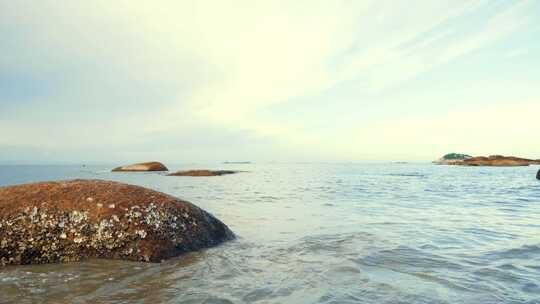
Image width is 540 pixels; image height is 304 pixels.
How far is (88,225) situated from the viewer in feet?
20.5

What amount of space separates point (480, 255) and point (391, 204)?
28.1ft

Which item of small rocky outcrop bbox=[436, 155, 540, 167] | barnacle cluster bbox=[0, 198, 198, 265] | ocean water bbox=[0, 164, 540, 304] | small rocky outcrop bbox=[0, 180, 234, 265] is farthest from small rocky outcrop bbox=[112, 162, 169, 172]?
small rocky outcrop bbox=[436, 155, 540, 167]

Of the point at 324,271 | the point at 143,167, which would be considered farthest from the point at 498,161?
the point at 324,271

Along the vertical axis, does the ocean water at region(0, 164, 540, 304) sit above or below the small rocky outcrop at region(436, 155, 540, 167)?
Answer: below

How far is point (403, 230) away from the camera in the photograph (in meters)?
8.71

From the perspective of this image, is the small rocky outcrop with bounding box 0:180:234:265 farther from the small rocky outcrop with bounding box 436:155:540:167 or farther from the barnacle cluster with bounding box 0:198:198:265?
the small rocky outcrop with bounding box 436:155:540:167

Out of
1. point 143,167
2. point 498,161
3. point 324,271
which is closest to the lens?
point 324,271

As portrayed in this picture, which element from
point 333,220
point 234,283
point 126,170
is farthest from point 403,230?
point 126,170

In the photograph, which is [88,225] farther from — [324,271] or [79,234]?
[324,271]

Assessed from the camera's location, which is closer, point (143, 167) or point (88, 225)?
point (88, 225)

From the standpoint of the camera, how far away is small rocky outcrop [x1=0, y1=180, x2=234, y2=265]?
600cm

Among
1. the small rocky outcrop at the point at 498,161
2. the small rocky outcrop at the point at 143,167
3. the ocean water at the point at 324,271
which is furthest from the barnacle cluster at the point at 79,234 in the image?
the small rocky outcrop at the point at 498,161

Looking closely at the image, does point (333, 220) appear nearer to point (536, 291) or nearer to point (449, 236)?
point (449, 236)

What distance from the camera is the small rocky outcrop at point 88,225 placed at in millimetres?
5996
